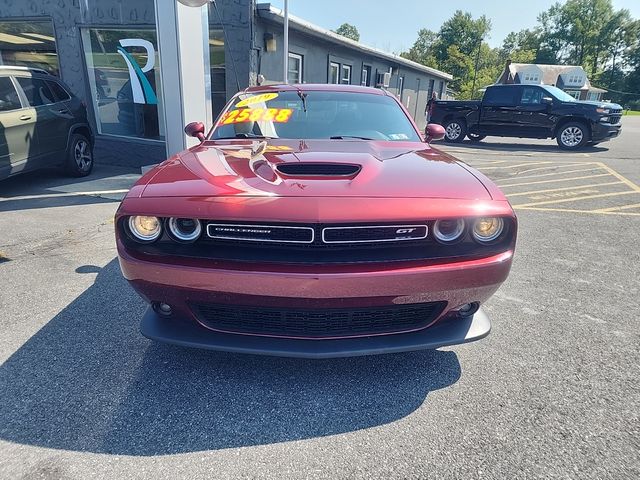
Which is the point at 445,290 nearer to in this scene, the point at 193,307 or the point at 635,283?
the point at 193,307

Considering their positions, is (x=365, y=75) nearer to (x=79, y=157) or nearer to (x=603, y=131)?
(x=603, y=131)

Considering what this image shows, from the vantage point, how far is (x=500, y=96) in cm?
1433

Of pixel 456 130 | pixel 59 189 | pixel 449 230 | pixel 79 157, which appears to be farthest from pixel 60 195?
pixel 456 130

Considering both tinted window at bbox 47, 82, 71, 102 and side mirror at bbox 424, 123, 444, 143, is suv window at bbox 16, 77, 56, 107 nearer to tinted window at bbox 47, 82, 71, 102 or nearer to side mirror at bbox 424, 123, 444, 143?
tinted window at bbox 47, 82, 71, 102

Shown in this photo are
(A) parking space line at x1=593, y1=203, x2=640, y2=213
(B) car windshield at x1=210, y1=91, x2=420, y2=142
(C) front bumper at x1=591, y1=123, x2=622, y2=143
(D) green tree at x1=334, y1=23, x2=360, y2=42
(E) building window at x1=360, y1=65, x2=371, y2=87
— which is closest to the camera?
(B) car windshield at x1=210, y1=91, x2=420, y2=142

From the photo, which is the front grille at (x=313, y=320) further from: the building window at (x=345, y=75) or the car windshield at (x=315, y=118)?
the building window at (x=345, y=75)

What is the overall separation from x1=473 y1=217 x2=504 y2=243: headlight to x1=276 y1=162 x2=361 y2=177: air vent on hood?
661 mm

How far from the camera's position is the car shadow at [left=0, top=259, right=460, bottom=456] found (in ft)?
6.34

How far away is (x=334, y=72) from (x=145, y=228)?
40.4 feet

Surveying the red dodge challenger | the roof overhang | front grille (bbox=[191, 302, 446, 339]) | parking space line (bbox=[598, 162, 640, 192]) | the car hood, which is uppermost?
the roof overhang

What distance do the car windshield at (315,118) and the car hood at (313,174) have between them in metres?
0.46

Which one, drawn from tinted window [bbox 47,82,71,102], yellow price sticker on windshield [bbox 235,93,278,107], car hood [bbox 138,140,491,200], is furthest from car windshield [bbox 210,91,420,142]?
tinted window [bbox 47,82,71,102]

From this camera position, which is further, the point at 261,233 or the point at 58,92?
the point at 58,92

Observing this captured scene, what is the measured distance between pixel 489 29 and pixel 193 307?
9257cm
